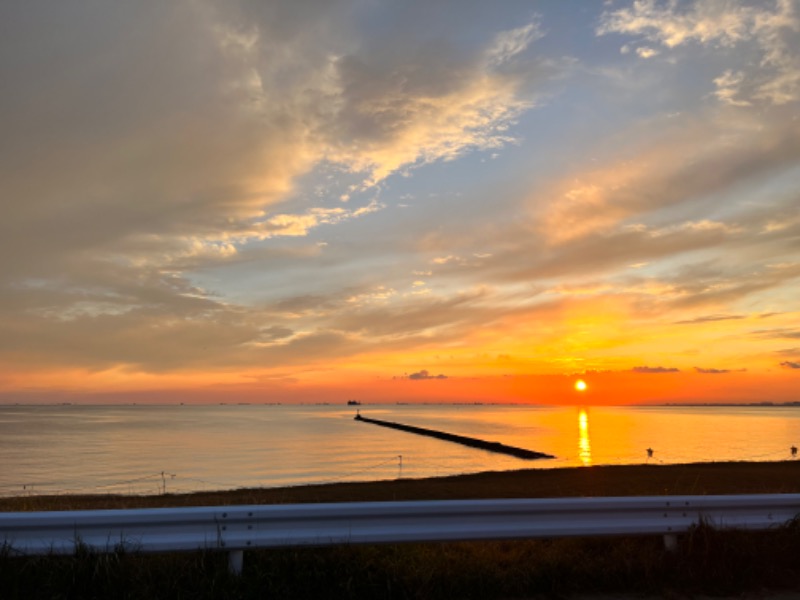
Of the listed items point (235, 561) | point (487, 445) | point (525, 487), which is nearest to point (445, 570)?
point (235, 561)

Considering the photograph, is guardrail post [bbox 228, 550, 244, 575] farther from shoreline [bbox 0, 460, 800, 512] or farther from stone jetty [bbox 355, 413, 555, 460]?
stone jetty [bbox 355, 413, 555, 460]

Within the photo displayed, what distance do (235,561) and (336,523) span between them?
88 centimetres

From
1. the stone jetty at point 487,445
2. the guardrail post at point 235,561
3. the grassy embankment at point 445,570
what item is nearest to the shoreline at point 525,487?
the grassy embankment at point 445,570

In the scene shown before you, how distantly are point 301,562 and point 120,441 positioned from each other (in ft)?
246

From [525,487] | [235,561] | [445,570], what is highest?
[235,561]

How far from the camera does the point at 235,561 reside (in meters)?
5.06

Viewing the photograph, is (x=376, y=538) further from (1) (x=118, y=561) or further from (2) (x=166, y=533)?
(1) (x=118, y=561)

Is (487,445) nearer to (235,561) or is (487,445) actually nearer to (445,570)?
(445,570)

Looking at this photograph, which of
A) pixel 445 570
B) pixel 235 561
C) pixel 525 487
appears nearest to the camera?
pixel 235 561

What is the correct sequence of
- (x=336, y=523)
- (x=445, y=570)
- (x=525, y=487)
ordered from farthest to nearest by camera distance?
(x=525, y=487) → (x=445, y=570) → (x=336, y=523)

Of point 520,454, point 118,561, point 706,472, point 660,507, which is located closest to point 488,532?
point 660,507

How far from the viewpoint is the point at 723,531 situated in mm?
5996

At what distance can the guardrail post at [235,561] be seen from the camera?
5027mm

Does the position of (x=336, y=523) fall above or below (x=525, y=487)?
above
